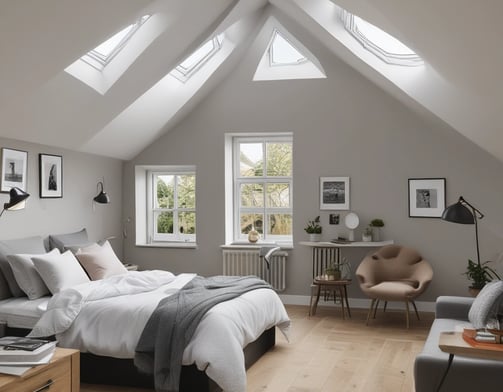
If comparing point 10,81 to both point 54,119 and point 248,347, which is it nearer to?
point 54,119

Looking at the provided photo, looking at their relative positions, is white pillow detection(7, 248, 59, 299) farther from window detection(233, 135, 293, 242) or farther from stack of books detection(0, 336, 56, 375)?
window detection(233, 135, 293, 242)

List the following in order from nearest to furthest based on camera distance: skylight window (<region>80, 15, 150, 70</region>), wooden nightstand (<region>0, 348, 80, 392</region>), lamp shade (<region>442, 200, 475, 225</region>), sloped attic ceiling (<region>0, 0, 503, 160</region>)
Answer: wooden nightstand (<region>0, 348, 80, 392</region>)
sloped attic ceiling (<region>0, 0, 503, 160</region>)
lamp shade (<region>442, 200, 475, 225</region>)
skylight window (<region>80, 15, 150, 70</region>)

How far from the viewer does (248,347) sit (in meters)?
4.84

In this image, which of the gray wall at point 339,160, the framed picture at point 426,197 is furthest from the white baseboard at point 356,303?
the framed picture at point 426,197

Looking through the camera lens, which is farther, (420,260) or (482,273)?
(420,260)

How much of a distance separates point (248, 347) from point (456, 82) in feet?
8.91

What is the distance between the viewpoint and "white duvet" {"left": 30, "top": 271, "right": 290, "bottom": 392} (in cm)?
394

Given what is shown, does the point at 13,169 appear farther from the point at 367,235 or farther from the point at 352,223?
the point at 367,235

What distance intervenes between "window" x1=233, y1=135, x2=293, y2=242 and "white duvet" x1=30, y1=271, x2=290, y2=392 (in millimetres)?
3060

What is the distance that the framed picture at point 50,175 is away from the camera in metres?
6.16

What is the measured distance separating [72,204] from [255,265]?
8.11 ft

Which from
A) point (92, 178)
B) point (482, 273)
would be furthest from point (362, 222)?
point (92, 178)

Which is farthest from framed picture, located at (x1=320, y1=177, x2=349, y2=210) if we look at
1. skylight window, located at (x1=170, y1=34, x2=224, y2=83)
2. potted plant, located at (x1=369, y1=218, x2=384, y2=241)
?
skylight window, located at (x1=170, y1=34, x2=224, y2=83)

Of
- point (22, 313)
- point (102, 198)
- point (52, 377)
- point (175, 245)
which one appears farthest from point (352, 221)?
point (52, 377)
